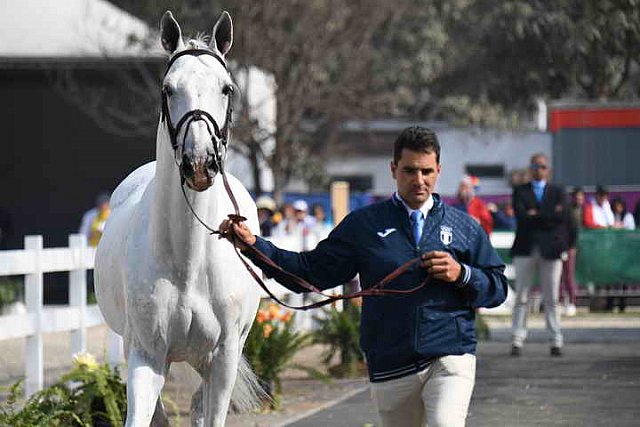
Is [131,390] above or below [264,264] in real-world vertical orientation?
below

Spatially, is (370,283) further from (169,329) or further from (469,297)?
(169,329)

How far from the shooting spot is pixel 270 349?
1260 centimetres

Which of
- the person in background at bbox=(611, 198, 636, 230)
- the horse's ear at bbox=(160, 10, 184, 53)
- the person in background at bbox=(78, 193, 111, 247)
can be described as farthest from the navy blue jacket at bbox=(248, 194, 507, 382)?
the person in background at bbox=(611, 198, 636, 230)

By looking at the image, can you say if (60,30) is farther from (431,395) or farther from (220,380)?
(431,395)

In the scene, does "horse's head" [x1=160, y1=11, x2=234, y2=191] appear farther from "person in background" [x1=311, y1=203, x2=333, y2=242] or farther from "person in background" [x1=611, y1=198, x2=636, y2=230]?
"person in background" [x1=611, y1=198, x2=636, y2=230]

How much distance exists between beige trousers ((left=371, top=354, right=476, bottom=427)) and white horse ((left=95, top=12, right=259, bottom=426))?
1329 millimetres

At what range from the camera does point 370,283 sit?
6.72 m

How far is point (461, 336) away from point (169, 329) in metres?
1.87

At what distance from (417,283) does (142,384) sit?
1819 mm

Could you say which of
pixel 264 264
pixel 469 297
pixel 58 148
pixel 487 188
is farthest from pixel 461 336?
pixel 487 188

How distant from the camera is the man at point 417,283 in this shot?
649 cm

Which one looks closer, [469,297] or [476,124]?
[469,297]

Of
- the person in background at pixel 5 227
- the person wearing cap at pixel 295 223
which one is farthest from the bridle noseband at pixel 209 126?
the person in background at pixel 5 227

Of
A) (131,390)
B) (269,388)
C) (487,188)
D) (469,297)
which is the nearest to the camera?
(469,297)
